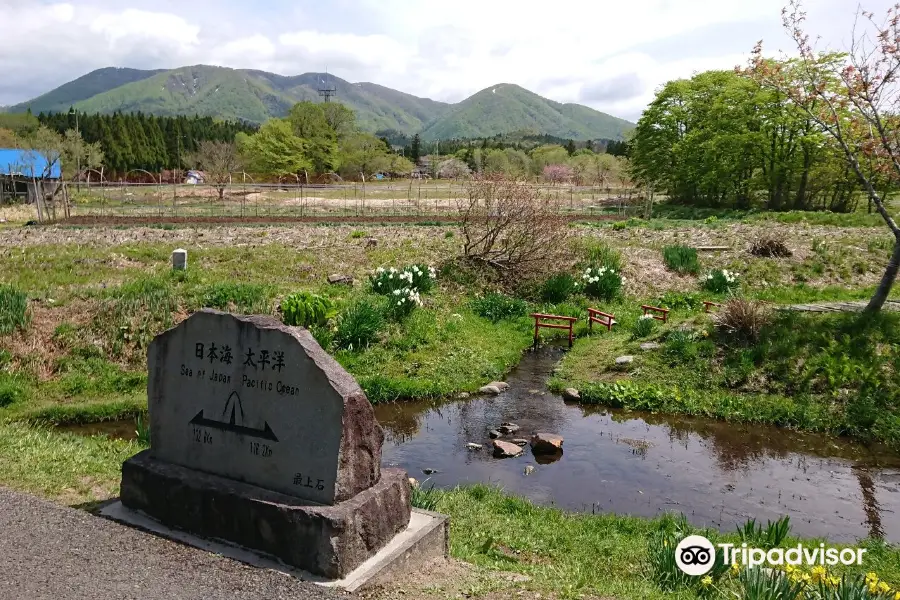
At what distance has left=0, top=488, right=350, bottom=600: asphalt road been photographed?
184 inches

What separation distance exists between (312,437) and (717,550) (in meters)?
3.20

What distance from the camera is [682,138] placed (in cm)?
4562

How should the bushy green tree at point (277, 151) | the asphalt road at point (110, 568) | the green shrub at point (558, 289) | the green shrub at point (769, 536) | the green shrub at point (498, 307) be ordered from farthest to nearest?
1. the bushy green tree at point (277, 151)
2. the green shrub at point (558, 289)
3. the green shrub at point (498, 307)
4. the green shrub at point (769, 536)
5. the asphalt road at point (110, 568)

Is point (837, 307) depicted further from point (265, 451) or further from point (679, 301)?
point (265, 451)

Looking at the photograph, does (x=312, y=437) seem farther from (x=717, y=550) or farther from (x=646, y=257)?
(x=646, y=257)

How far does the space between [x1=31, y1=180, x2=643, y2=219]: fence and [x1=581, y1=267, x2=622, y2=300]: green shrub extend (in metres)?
3.78

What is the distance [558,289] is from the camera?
18078mm

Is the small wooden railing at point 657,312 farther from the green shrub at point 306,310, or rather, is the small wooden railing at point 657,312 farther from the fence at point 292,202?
the green shrub at point 306,310

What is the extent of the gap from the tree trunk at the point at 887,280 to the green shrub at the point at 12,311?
15.0 m

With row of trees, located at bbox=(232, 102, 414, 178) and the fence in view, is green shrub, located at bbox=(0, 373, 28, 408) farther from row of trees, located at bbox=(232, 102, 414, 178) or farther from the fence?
row of trees, located at bbox=(232, 102, 414, 178)

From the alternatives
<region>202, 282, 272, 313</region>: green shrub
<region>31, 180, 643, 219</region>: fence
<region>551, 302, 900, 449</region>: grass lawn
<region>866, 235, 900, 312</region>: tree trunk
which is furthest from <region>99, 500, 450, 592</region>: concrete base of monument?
<region>31, 180, 643, 219</region>: fence

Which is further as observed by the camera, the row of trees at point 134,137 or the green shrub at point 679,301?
the row of trees at point 134,137

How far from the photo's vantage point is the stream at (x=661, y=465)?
26.3 feet

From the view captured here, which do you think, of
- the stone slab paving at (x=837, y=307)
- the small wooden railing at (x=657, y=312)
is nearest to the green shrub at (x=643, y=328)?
the small wooden railing at (x=657, y=312)
